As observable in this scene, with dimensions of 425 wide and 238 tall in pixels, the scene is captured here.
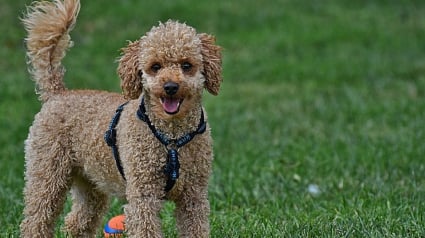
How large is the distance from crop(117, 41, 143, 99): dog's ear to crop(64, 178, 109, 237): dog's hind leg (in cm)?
124

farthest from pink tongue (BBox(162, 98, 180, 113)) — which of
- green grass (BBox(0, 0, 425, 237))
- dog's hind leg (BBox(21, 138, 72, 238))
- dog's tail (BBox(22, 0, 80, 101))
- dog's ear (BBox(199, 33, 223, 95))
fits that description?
dog's tail (BBox(22, 0, 80, 101))

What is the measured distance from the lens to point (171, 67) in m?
5.04

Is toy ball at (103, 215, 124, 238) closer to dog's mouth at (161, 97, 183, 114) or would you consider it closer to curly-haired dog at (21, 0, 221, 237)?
curly-haired dog at (21, 0, 221, 237)

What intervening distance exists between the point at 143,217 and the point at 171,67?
0.86 meters

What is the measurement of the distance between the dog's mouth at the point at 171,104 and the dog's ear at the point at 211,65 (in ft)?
0.86

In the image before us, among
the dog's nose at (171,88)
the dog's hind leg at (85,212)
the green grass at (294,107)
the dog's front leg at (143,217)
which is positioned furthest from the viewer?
the green grass at (294,107)

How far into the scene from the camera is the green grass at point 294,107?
6940 millimetres

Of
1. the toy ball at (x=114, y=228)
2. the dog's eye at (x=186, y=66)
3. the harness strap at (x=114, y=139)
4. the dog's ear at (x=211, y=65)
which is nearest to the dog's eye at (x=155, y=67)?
the dog's eye at (x=186, y=66)

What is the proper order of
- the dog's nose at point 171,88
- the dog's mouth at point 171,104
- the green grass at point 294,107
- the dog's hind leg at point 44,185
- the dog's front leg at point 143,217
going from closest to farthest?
the dog's nose at point 171,88, the dog's mouth at point 171,104, the dog's front leg at point 143,217, the dog's hind leg at point 44,185, the green grass at point 294,107

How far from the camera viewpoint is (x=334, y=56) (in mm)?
14945

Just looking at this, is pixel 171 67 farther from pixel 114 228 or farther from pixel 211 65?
pixel 114 228

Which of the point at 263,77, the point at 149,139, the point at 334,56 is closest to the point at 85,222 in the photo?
the point at 149,139

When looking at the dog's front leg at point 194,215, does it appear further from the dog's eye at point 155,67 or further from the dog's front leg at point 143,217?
the dog's eye at point 155,67

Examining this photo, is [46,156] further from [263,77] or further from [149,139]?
[263,77]
